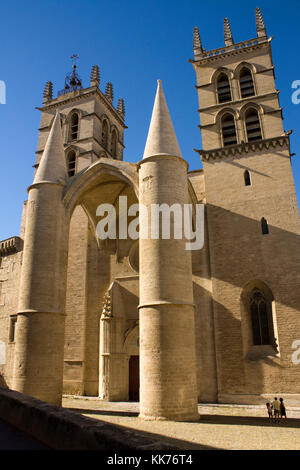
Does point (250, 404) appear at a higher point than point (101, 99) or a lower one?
lower

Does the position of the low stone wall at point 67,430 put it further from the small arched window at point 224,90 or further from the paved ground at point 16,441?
the small arched window at point 224,90

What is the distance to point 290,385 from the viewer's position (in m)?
11.9

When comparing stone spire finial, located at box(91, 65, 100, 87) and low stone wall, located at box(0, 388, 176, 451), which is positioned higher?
stone spire finial, located at box(91, 65, 100, 87)

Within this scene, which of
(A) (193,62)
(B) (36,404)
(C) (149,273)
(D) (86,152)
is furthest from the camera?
(D) (86,152)

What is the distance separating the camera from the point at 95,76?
2227cm

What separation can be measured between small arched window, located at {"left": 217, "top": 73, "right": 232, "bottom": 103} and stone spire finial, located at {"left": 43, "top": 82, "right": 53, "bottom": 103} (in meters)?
11.5

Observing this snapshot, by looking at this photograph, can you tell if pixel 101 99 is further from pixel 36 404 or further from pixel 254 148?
pixel 36 404

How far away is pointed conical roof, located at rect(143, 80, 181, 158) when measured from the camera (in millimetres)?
11945

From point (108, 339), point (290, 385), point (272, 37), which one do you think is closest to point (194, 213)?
point (108, 339)

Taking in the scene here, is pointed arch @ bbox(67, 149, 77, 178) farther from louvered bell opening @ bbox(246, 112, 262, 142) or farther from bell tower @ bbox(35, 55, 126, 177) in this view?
louvered bell opening @ bbox(246, 112, 262, 142)

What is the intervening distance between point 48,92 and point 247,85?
13.2m

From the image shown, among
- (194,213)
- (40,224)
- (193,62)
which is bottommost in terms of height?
(40,224)

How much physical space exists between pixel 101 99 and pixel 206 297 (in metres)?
14.6

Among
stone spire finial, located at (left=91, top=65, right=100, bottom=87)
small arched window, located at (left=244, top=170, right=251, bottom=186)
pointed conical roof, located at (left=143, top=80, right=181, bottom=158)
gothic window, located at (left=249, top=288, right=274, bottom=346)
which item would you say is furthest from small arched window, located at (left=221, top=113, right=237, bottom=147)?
stone spire finial, located at (left=91, top=65, right=100, bottom=87)
